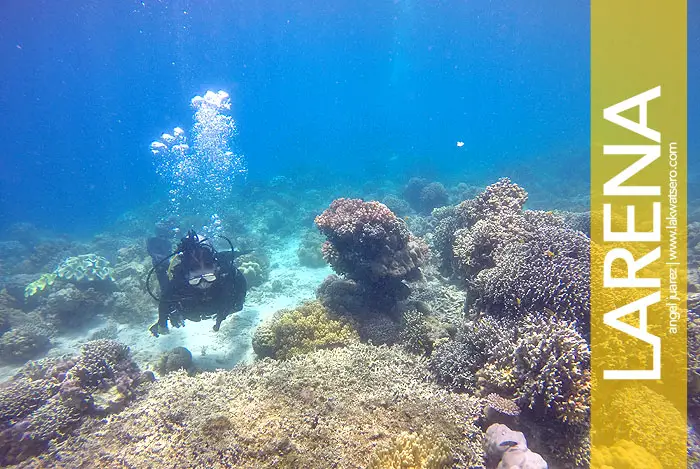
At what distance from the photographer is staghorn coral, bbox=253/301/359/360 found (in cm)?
616

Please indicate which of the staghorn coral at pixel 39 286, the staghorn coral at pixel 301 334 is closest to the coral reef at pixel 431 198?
the staghorn coral at pixel 301 334

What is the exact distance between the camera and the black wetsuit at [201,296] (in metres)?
6.58

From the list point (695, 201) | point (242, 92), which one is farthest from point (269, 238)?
point (242, 92)

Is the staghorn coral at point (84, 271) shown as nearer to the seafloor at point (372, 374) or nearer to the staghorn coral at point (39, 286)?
the staghorn coral at point (39, 286)

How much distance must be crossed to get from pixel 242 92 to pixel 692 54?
141 m

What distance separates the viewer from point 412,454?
3215mm

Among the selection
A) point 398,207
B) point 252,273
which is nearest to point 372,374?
point 252,273

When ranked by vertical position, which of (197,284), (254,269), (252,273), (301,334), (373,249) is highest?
(373,249)

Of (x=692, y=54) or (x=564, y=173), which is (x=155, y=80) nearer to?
(x=564, y=173)

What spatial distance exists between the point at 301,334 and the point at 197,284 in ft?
7.95

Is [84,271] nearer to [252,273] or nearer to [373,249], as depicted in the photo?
[252,273]

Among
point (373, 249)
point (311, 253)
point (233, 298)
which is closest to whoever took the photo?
point (373, 249)

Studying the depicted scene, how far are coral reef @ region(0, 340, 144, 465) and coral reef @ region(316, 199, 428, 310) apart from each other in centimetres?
459

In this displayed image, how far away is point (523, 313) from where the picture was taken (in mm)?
4801
